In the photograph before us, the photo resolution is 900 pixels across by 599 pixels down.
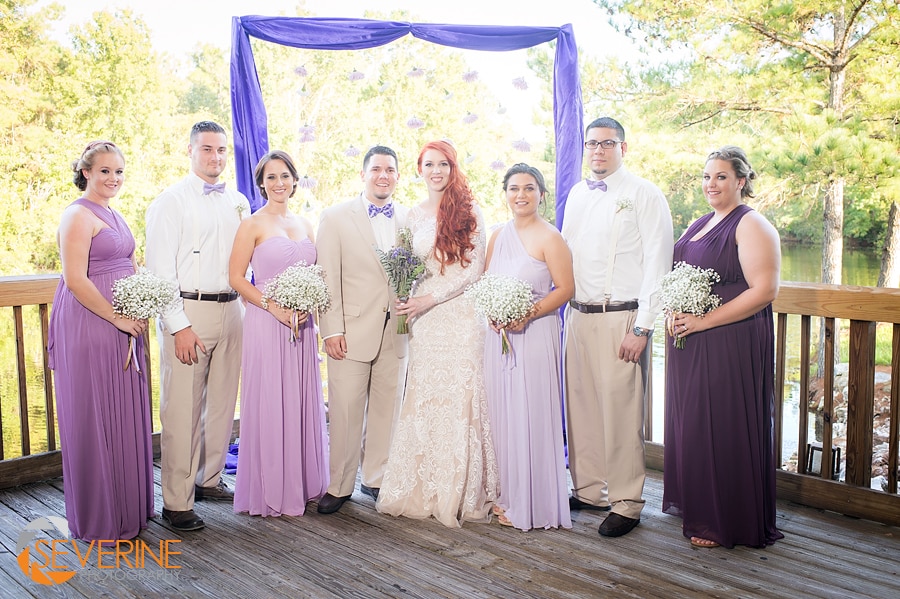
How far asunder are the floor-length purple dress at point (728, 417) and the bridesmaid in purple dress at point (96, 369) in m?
2.66

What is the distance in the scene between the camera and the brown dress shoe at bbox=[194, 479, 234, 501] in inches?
169

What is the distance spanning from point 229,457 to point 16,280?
1.67 metres

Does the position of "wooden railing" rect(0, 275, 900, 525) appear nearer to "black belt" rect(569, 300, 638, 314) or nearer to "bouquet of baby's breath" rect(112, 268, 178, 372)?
"black belt" rect(569, 300, 638, 314)

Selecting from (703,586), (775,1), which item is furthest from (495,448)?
(775,1)

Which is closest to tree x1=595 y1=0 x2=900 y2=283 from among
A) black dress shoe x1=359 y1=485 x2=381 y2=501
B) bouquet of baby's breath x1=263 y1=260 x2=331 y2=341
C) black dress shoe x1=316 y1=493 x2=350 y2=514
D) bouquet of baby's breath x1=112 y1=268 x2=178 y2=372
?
black dress shoe x1=359 y1=485 x2=381 y2=501

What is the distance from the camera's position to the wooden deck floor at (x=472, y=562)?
3.17m

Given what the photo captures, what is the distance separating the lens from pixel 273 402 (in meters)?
3.97

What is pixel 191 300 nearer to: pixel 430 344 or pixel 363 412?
pixel 363 412

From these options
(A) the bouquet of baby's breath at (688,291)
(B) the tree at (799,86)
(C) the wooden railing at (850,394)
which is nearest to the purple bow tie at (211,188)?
(C) the wooden railing at (850,394)

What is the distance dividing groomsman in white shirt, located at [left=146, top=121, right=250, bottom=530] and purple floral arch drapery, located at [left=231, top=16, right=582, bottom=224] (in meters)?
0.82

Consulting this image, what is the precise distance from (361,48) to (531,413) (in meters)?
2.68

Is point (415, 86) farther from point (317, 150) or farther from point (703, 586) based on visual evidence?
point (703, 586)

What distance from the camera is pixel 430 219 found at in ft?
13.1

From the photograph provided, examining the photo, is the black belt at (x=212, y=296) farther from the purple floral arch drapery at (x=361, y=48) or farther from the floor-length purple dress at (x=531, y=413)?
the floor-length purple dress at (x=531, y=413)
